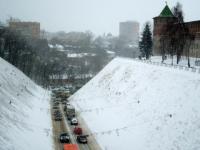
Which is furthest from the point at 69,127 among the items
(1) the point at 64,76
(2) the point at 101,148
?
(1) the point at 64,76

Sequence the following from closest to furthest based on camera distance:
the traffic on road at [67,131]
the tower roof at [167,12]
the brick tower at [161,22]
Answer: the traffic on road at [67,131] < the brick tower at [161,22] < the tower roof at [167,12]

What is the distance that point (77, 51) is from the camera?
146 metres

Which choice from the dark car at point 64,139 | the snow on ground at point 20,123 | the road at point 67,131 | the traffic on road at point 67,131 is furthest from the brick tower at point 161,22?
the dark car at point 64,139

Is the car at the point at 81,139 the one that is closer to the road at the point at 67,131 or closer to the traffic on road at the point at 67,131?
the traffic on road at the point at 67,131

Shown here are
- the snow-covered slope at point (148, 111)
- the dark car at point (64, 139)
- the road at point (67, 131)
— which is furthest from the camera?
the dark car at point (64, 139)

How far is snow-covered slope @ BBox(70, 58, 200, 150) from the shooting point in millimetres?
27728

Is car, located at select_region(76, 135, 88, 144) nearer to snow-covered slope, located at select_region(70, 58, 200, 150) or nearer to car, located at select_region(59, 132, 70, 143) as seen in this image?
car, located at select_region(59, 132, 70, 143)

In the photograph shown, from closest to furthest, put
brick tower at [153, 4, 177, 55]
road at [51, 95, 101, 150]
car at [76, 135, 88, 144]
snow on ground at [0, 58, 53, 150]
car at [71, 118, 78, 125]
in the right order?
snow on ground at [0, 58, 53, 150] → road at [51, 95, 101, 150] → car at [76, 135, 88, 144] → car at [71, 118, 78, 125] → brick tower at [153, 4, 177, 55]

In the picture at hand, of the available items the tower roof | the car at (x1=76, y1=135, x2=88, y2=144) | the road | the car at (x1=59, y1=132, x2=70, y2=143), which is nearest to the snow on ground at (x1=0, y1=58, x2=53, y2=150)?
the road

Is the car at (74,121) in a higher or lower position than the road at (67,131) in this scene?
higher

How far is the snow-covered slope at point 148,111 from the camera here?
91.0 feet

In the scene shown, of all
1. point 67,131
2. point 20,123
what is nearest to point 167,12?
point 67,131

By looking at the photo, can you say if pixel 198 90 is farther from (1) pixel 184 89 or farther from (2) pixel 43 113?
(2) pixel 43 113

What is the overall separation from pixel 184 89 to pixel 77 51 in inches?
4546
